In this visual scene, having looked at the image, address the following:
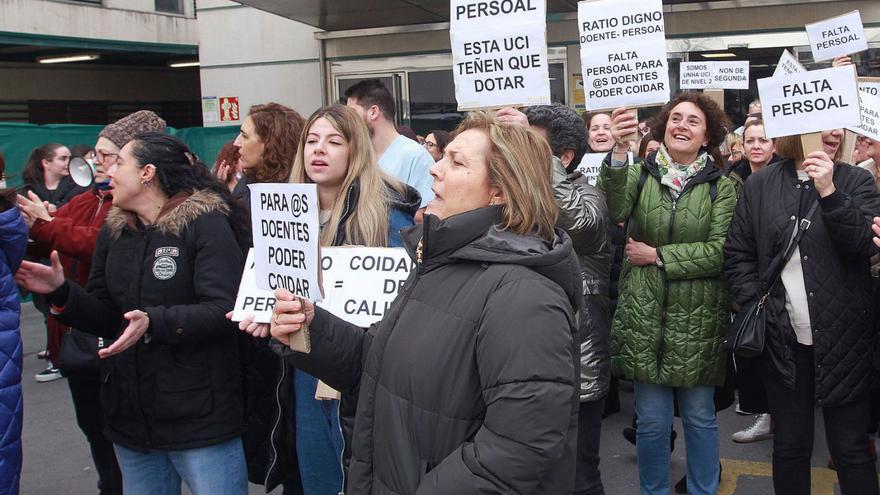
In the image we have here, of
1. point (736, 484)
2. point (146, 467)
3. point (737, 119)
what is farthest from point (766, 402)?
point (737, 119)

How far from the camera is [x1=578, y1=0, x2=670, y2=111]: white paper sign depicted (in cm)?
424

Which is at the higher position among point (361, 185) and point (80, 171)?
point (80, 171)

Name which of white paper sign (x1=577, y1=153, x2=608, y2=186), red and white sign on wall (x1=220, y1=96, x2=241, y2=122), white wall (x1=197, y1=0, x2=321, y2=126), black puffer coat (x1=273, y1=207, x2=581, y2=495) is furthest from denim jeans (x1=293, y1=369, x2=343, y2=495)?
red and white sign on wall (x1=220, y1=96, x2=241, y2=122)

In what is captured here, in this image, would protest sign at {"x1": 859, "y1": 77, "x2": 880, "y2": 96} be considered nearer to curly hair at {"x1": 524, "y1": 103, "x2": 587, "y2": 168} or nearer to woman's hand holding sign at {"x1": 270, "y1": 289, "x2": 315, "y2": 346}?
A: curly hair at {"x1": 524, "y1": 103, "x2": 587, "y2": 168}

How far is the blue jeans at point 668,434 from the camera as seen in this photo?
4.38 m

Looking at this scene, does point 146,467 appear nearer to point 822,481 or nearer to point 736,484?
point 736,484

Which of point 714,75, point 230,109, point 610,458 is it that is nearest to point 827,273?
point 610,458

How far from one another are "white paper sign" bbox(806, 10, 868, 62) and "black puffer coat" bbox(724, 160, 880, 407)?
8.02 feet

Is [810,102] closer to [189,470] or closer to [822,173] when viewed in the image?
[822,173]

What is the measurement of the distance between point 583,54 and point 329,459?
7.85ft

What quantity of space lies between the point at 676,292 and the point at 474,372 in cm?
239

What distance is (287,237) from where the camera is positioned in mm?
2682

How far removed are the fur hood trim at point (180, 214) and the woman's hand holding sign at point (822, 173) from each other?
2.50 metres

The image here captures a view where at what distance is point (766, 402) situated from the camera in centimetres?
440
